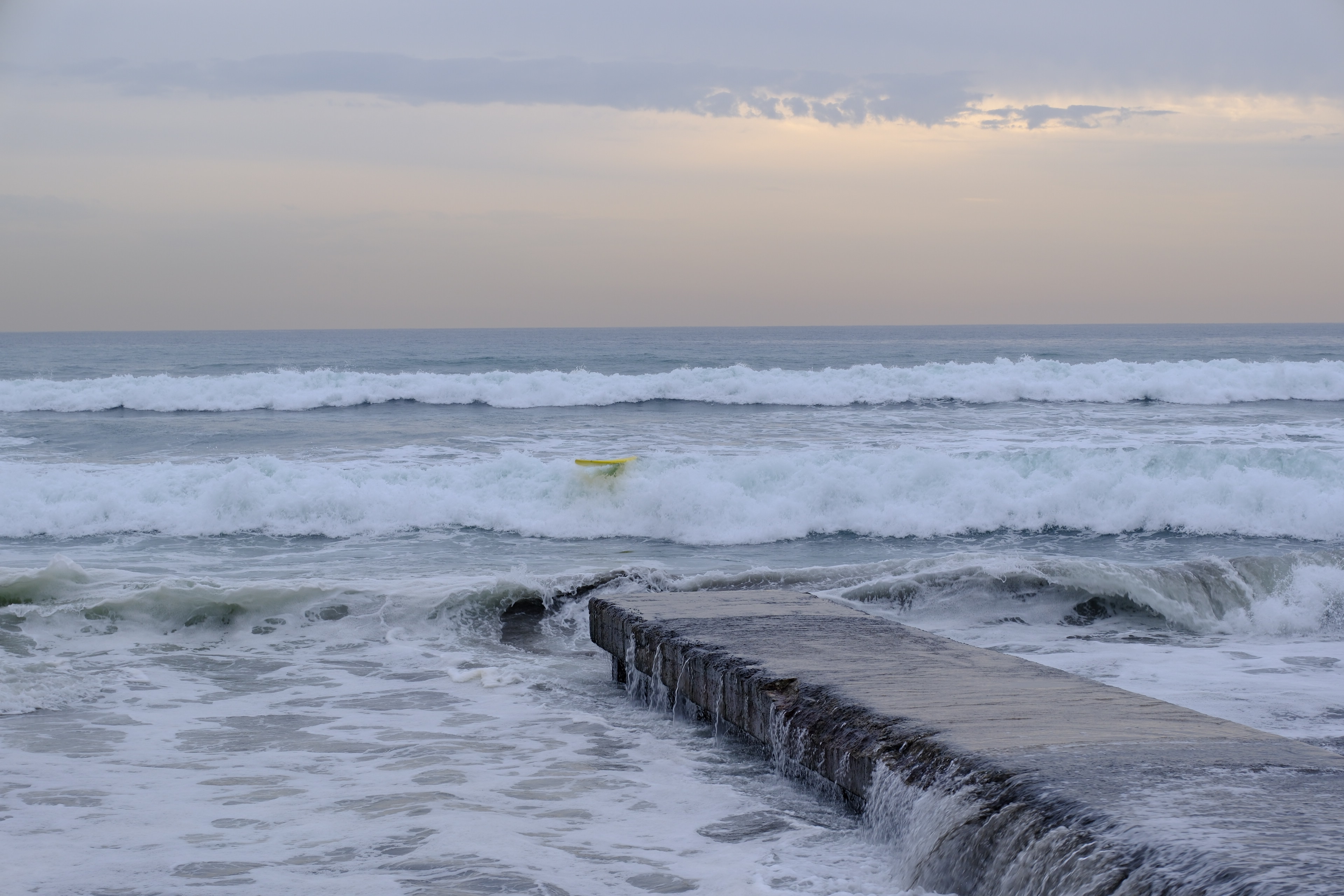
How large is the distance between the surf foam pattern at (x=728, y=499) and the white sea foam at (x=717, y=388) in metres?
12.6

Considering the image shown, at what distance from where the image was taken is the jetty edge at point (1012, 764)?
219 cm

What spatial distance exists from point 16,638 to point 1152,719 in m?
6.15

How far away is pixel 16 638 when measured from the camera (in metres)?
6.12

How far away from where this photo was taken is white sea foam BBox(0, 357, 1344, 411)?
24.5 m

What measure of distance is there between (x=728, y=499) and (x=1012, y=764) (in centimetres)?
818

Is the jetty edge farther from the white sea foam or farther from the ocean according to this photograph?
the white sea foam

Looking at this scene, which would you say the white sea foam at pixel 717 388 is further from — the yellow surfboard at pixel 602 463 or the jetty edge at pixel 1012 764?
the jetty edge at pixel 1012 764

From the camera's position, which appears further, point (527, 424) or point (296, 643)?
point (527, 424)

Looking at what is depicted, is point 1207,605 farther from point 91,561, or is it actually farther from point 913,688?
point 91,561

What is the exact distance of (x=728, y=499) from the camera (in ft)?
35.9

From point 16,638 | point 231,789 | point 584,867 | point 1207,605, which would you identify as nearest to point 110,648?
point 16,638

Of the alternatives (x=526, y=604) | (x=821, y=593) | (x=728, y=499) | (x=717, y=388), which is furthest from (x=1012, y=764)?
(x=717, y=388)

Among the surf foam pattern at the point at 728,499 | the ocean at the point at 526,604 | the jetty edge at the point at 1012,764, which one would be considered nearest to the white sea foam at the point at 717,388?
the ocean at the point at 526,604

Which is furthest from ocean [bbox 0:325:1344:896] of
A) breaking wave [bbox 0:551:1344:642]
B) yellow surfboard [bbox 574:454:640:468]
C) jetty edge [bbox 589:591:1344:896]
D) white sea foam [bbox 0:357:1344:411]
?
white sea foam [bbox 0:357:1344:411]
